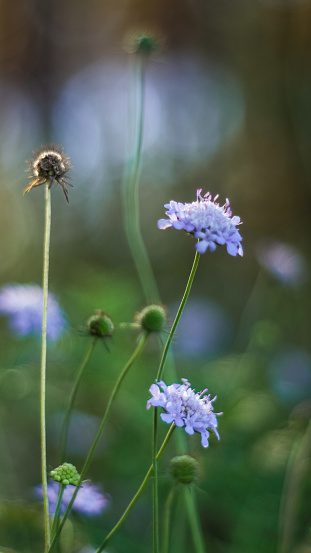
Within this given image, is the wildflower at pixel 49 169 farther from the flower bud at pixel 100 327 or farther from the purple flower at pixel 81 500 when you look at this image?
the purple flower at pixel 81 500

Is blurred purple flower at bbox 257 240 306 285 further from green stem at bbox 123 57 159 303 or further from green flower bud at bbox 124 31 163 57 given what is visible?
green flower bud at bbox 124 31 163 57

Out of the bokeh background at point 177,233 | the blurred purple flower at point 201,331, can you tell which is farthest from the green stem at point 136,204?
the blurred purple flower at point 201,331

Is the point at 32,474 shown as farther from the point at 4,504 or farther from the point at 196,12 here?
the point at 196,12

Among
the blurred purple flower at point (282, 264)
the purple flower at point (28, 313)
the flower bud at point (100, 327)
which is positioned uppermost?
the blurred purple flower at point (282, 264)

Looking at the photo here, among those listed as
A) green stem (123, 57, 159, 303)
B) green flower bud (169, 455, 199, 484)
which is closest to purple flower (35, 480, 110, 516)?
green flower bud (169, 455, 199, 484)

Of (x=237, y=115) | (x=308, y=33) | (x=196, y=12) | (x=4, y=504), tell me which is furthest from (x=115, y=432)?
(x=196, y=12)

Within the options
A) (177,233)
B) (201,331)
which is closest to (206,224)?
(201,331)
